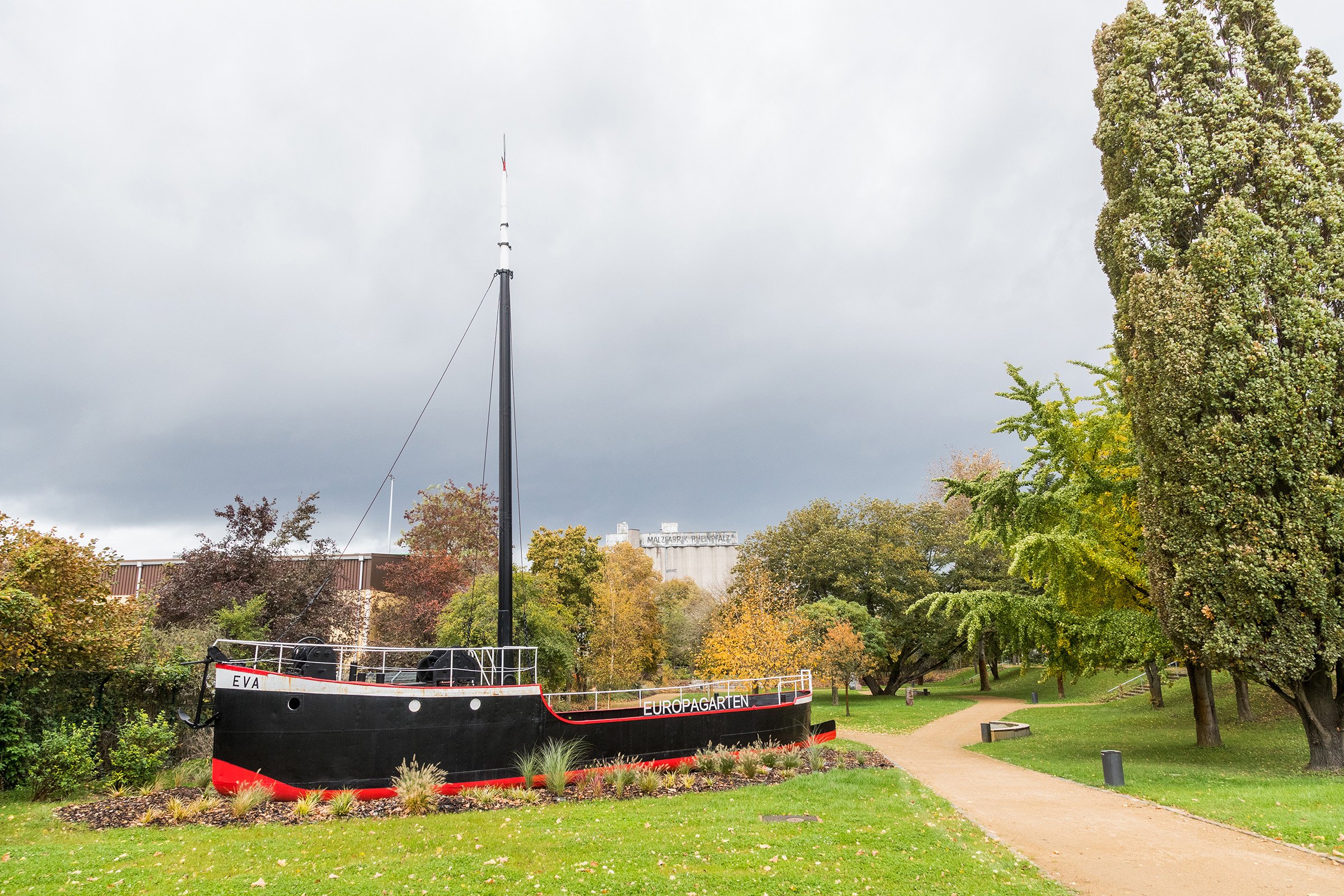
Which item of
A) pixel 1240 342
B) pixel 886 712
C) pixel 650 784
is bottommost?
pixel 886 712

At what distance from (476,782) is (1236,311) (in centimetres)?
1707

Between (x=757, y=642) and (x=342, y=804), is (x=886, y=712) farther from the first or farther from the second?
(x=342, y=804)

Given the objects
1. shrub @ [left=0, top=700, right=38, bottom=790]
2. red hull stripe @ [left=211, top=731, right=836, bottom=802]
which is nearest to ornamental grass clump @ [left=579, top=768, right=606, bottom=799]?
red hull stripe @ [left=211, top=731, right=836, bottom=802]

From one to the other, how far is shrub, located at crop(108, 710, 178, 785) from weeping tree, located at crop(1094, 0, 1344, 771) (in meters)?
19.6

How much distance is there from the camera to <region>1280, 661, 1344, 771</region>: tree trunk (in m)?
14.3

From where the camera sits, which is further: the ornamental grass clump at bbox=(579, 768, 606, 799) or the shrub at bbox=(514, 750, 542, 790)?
the shrub at bbox=(514, 750, 542, 790)

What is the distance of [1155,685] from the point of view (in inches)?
1099

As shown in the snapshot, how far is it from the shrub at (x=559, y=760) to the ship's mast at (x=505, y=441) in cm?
232

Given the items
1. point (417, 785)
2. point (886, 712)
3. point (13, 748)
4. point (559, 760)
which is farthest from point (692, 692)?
point (13, 748)

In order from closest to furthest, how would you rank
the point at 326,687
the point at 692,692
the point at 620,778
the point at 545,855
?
1. the point at 545,855
2. the point at 326,687
3. the point at 620,778
4. the point at 692,692

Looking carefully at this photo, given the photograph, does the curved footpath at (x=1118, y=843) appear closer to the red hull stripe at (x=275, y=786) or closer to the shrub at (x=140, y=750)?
the red hull stripe at (x=275, y=786)

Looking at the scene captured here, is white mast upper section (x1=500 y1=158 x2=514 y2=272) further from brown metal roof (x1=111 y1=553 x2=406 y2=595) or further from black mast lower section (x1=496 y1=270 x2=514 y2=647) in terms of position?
brown metal roof (x1=111 y1=553 x2=406 y2=595)

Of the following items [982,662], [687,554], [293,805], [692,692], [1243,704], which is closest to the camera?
[293,805]

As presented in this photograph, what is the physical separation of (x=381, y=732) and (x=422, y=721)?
2.25ft
